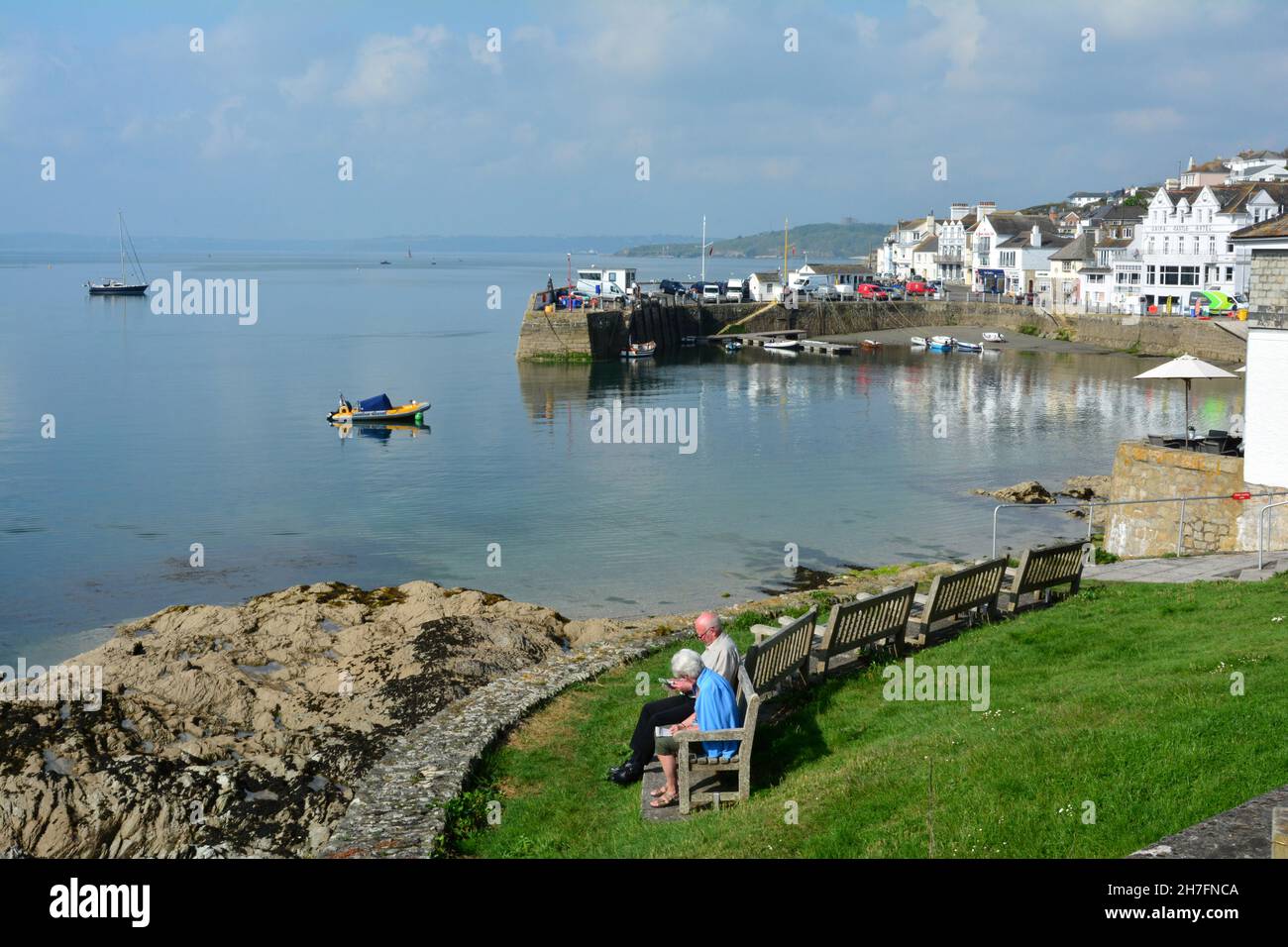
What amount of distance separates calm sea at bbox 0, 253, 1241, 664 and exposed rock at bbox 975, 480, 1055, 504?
4.10 feet

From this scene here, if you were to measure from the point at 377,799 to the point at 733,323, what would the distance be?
91.9 metres

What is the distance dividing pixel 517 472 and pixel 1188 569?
28.5m

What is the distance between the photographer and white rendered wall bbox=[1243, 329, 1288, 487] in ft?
64.1

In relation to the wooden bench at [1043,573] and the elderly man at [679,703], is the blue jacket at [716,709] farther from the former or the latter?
the wooden bench at [1043,573]

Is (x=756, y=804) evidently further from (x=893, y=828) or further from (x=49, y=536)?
(x=49, y=536)

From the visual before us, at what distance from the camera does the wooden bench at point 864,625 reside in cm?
1215

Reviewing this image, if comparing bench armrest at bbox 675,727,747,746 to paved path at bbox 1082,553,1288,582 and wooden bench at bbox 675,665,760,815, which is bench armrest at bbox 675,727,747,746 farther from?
paved path at bbox 1082,553,1288,582

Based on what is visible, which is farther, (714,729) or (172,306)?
(172,306)

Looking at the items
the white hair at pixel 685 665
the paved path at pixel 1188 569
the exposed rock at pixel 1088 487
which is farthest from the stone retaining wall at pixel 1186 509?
the exposed rock at pixel 1088 487

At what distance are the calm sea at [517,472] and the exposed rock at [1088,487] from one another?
138cm

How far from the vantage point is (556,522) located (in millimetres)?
34188

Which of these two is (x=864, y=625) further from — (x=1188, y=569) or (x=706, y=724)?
(x=1188, y=569)
